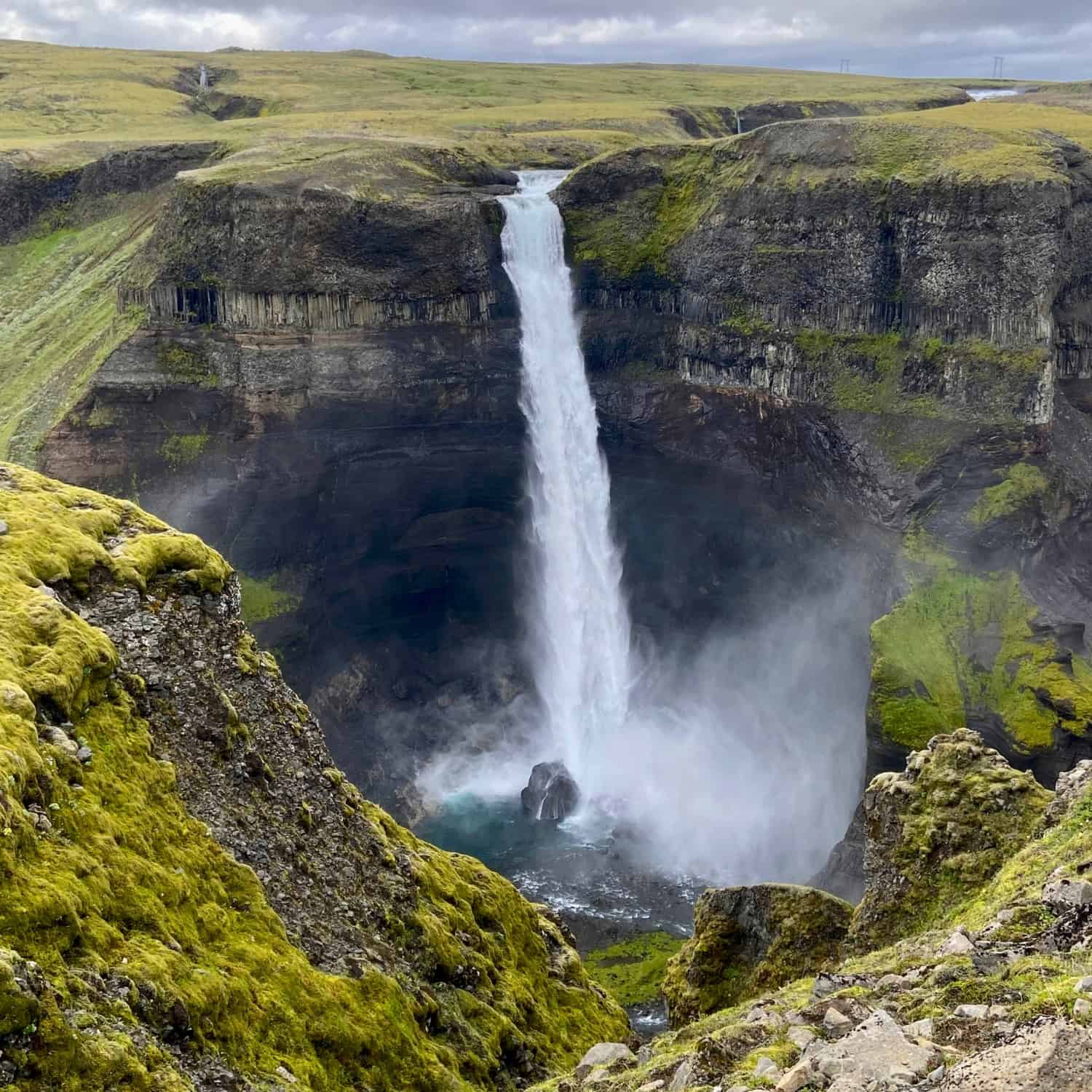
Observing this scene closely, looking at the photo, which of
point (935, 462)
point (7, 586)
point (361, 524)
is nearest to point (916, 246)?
point (935, 462)

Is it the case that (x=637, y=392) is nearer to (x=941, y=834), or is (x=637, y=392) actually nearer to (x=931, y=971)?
(x=941, y=834)

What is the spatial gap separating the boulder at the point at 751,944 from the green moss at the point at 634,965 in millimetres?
17015

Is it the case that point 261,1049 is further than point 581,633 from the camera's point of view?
No

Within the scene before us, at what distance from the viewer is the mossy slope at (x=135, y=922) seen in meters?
17.2

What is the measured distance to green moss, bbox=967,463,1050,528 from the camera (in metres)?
71.9

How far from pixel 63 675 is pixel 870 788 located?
23711 millimetres

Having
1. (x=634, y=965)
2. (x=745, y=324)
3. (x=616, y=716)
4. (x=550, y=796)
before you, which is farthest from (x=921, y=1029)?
(x=745, y=324)

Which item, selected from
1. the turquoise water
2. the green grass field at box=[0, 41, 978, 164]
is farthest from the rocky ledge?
the green grass field at box=[0, 41, 978, 164]

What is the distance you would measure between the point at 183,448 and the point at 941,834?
192 ft

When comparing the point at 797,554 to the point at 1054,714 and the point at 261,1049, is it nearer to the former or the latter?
the point at 1054,714

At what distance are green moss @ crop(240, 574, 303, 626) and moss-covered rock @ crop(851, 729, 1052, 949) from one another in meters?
49.9

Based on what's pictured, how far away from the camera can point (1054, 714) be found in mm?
63469

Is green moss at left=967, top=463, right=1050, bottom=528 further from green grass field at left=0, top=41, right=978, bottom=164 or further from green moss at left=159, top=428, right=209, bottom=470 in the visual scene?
green grass field at left=0, top=41, right=978, bottom=164

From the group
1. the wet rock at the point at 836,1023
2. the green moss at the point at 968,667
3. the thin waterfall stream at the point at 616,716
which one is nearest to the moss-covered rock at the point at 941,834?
the wet rock at the point at 836,1023
